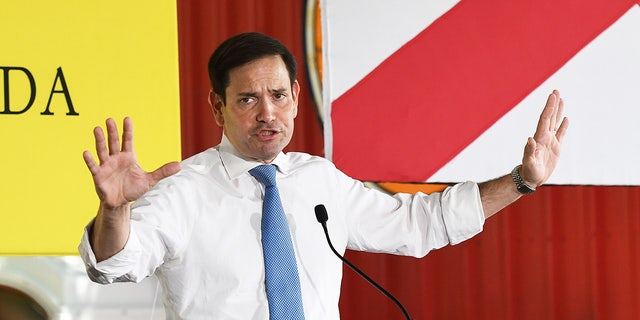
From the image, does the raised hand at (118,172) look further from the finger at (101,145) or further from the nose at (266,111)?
the nose at (266,111)

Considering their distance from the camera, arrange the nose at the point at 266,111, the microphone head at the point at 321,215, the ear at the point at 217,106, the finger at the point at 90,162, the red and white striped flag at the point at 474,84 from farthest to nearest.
Answer: the red and white striped flag at the point at 474,84 < the ear at the point at 217,106 < the nose at the point at 266,111 < the microphone head at the point at 321,215 < the finger at the point at 90,162

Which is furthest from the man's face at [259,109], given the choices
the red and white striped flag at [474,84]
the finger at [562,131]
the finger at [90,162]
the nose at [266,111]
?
the red and white striped flag at [474,84]

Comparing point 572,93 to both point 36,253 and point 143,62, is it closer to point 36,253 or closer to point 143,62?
point 143,62

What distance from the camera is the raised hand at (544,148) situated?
7.04 feet

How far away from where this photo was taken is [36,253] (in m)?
2.60

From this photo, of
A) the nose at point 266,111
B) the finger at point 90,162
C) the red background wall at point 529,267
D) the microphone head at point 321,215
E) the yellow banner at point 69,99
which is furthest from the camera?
the red background wall at point 529,267

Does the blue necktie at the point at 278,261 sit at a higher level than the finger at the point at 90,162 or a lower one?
lower

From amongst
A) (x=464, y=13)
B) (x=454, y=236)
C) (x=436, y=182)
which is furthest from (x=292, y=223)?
(x=464, y=13)

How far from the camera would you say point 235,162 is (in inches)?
83.4

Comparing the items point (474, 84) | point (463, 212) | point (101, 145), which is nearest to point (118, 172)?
point (101, 145)

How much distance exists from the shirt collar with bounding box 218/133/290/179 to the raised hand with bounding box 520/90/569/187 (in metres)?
0.55

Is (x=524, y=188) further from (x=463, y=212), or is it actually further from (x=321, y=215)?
(x=321, y=215)

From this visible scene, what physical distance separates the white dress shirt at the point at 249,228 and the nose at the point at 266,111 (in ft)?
0.37

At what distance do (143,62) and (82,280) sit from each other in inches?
25.3
